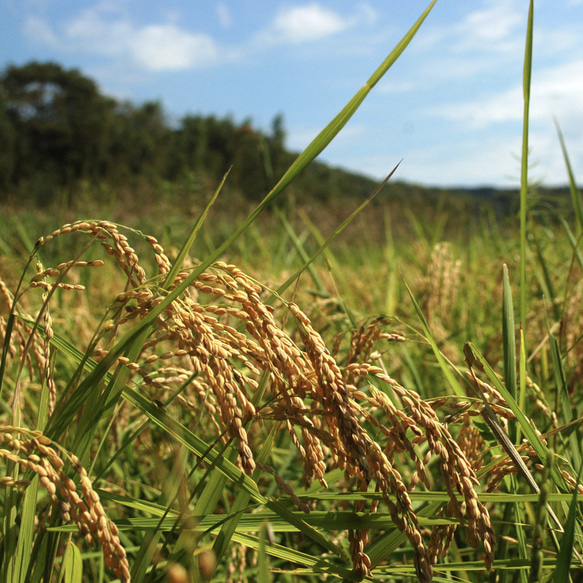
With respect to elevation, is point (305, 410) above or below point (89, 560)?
above

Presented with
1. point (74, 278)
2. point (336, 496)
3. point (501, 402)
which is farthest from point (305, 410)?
point (74, 278)

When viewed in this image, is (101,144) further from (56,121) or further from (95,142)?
(56,121)

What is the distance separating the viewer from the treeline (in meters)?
19.7

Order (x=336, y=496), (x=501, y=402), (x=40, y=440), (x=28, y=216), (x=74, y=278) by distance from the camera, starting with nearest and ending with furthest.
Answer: (x=40, y=440) < (x=336, y=496) < (x=501, y=402) < (x=74, y=278) < (x=28, y=216)

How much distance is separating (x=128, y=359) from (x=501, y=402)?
A: 2.07 ft

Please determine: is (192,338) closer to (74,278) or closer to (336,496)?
(336,496)

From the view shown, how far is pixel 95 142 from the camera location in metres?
22.4

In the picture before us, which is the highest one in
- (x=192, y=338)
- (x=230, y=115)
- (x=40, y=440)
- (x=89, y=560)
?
(x=230, y=115)

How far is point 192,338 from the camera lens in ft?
2.36

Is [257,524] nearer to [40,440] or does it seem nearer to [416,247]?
[40,440]

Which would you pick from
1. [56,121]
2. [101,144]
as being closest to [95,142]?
[101,144]

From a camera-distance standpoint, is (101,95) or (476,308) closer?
(476,308)

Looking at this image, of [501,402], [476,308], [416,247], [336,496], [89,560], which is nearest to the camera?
[336,496]

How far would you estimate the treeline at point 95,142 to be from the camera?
19734 mm
